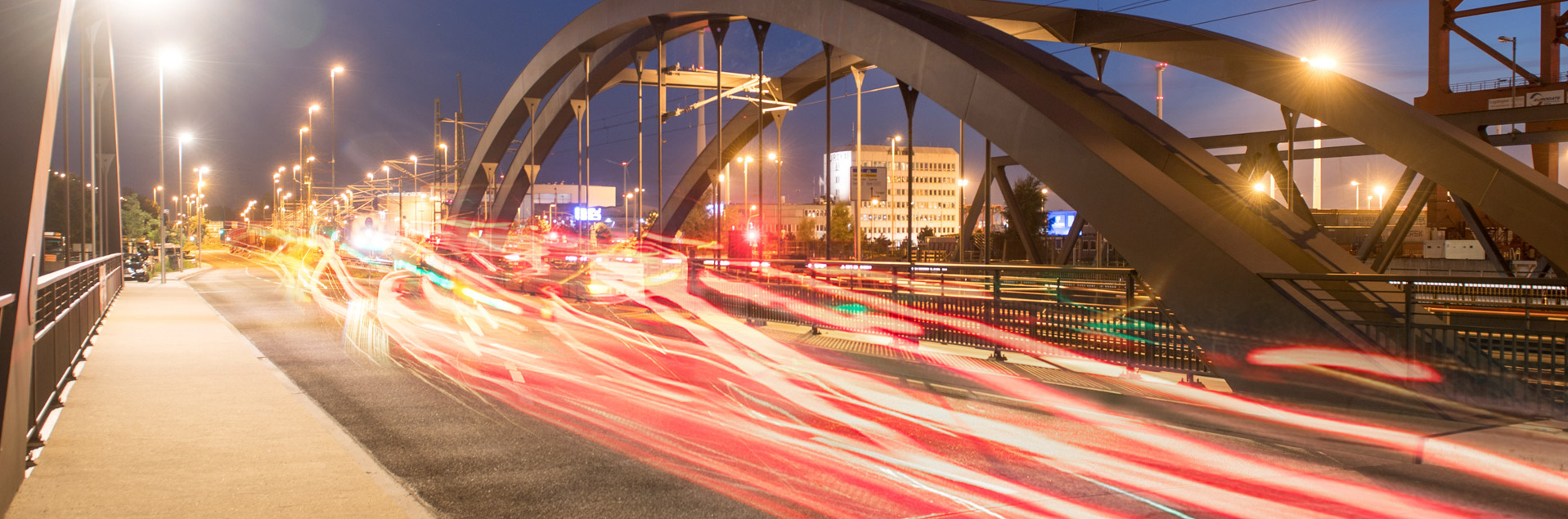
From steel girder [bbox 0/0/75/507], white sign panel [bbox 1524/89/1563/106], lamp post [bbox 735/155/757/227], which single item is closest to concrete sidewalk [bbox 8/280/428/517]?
steel girder [bbox 0/0/75/507]

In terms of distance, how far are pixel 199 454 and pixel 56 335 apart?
2.76 meters

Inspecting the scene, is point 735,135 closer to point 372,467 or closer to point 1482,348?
point 1482,348

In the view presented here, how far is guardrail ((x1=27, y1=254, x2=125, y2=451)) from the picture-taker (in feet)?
22.3

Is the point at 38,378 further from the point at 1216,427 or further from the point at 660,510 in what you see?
the point at 1216,427

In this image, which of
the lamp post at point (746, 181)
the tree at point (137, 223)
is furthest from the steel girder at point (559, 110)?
the tree at point (137, 223)

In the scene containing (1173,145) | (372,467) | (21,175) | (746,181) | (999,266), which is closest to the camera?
(21,175)

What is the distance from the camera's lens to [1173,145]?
15914 millimetres

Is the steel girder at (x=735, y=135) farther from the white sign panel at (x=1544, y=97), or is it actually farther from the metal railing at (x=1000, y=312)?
the white sign panel at (x=1544, y=97)

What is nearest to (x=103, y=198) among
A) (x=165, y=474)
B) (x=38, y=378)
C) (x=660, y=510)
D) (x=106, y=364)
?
(x=106, y=364)

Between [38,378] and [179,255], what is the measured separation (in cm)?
4508

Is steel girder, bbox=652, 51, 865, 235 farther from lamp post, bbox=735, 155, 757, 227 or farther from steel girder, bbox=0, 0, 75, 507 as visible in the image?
steel girder, bbox=0, 0, 75, 507

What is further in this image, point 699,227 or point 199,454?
point 699,227

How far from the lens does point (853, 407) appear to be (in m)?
9.25

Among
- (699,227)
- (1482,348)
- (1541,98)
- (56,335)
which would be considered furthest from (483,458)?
(699,227)
